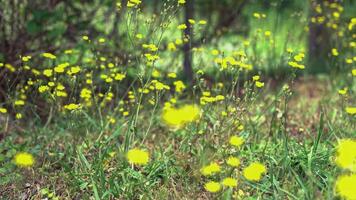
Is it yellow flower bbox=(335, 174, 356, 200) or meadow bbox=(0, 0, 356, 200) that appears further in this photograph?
meadow bbox=(0, 0, 356, 200)

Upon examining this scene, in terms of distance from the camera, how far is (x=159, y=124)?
4.23 m

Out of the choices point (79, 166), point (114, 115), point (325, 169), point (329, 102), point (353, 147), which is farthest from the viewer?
point (329, 102)

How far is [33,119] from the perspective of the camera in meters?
4.27

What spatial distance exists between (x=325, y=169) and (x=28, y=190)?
1.59 metres

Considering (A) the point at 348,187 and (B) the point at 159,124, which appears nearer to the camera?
(A) the point at 348,187

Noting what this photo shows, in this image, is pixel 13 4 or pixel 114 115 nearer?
pixel 114 115

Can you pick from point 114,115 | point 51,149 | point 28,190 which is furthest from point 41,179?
point 114,115

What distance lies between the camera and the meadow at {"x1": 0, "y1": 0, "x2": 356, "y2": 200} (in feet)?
9.73

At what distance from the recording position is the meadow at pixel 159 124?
296cm

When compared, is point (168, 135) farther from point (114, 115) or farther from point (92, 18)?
point (92, 18)

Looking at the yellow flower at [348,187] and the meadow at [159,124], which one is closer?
the yellow flower at [348,187]

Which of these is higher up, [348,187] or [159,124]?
[348,187]

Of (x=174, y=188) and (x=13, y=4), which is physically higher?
(x=13, y=4)

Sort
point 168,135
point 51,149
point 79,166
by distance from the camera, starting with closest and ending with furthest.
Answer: point 79,166, point 51,149, point 168,135
